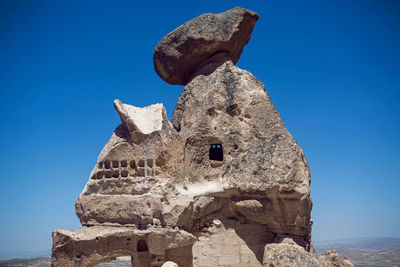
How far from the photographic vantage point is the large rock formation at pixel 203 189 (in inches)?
407

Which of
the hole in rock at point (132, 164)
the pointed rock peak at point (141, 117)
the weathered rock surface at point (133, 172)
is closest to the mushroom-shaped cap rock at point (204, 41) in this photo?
the pointed rock peak at point (141, 117)

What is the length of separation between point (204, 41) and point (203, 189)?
16.6 feet

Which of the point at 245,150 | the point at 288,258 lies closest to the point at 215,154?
the point at 245,150

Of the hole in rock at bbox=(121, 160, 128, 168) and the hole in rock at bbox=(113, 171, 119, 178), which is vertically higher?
the hole in rock at bbox=(121, 160, 128, 168)

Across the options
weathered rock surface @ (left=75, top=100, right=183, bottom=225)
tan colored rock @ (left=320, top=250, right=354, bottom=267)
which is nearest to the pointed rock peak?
weathered rock surface @ (left=75, top=100, right=183, bottom=225)

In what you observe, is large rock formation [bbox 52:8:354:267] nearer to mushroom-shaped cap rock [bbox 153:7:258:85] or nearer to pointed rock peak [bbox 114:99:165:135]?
pointed rock peak [bbox 114:99:165:135]

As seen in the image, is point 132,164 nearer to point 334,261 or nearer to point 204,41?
point 204,41

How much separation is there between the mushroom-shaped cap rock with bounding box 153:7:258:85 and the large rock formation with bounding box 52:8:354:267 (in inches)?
6.8

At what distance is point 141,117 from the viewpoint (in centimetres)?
1241

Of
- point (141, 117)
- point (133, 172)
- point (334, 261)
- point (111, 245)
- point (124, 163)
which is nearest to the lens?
point (111, 245)

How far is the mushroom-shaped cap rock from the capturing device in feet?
44.5

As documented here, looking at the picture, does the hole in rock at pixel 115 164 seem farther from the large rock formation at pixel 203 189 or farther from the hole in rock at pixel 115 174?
the hole in rock at pixel 115 174

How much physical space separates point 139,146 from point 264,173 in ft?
12.2

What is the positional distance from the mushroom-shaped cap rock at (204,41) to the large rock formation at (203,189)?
174 mm
